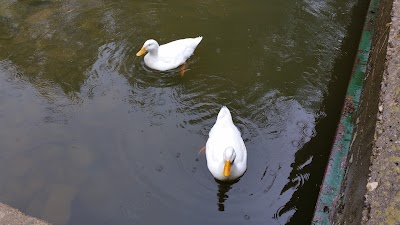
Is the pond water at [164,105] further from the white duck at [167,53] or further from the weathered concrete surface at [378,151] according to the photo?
the weathered concrete surface at [378,151]

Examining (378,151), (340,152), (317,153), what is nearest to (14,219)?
(378,151)

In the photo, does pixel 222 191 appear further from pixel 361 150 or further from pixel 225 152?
pixel 361 150

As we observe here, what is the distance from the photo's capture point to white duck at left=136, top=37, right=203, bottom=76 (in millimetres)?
5078

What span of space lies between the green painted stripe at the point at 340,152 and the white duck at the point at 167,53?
1976mm

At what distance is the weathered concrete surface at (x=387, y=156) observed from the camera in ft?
7.13

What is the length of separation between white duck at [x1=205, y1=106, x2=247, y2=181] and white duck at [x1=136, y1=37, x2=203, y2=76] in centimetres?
136

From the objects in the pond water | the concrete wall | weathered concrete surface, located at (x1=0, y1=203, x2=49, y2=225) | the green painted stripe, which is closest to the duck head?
the pond water

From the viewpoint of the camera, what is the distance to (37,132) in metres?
4.36

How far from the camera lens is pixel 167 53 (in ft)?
16.6

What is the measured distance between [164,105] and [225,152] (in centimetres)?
132

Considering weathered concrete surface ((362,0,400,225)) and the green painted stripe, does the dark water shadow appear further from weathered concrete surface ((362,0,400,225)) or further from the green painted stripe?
weathered concrete surface ((362,0,400,225))

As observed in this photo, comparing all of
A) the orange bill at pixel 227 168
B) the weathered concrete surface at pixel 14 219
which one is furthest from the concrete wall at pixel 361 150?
the weathered concrete surface at pixel 14 219

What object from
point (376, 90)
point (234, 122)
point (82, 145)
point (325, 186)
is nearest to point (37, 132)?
point (82, 145)

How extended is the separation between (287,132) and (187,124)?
106 centimetres
